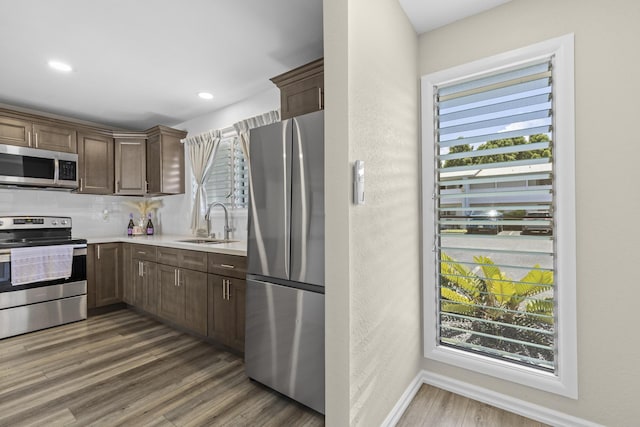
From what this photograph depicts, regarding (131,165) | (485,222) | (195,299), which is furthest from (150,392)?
(131,165)

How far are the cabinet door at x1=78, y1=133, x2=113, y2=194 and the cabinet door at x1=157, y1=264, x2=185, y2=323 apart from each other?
1.60 meters

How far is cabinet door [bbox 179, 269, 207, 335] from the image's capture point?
273 centimetres

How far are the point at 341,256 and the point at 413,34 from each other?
1.66 metres

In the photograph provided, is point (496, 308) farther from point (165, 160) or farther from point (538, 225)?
point (165, 160)

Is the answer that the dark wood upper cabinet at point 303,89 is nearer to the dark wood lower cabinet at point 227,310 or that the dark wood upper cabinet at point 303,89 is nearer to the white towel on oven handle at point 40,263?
the dark wood lower cabinet at point 227,310

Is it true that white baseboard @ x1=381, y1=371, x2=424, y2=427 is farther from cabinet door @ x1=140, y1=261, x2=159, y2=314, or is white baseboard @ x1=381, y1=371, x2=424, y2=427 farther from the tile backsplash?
cabinet door @ x1=140, y1=261, x2=159, y2=314

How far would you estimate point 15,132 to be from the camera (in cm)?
327

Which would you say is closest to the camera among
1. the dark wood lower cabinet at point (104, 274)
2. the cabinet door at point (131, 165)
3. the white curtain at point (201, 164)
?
the dark wood lower cabinet at point (104, 274)

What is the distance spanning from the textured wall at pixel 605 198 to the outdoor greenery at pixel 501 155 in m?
0.18

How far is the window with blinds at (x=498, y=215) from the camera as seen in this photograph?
176cm

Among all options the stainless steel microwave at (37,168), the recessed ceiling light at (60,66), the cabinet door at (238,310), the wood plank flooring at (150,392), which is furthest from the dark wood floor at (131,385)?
the recessed ceiling light at (60,66)

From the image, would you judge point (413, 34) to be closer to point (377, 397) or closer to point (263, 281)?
point (263, 281)

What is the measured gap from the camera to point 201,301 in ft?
9.02

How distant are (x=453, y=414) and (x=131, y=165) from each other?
4421 mm
